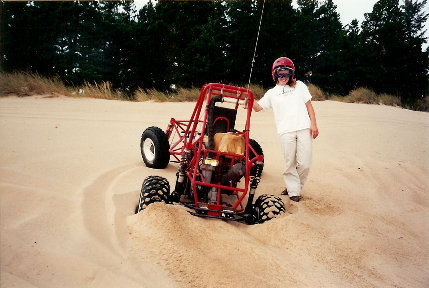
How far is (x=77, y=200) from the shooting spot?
3.27 metres

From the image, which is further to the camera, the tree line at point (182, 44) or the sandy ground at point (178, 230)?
the tree line at point (182, 44)

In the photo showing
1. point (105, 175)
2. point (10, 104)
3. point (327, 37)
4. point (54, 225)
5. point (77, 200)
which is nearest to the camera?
point (54, 225)

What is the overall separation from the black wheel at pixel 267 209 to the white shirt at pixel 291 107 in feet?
3.45

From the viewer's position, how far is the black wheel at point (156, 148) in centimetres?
483

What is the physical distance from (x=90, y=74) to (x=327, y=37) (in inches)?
932

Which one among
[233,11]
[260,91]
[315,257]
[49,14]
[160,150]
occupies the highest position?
[233,11]

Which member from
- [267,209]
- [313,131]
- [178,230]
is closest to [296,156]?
[313,131]

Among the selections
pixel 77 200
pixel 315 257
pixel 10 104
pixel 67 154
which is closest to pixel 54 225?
pixel 77 200

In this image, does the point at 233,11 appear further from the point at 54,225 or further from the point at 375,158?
Result: the point at 54,225

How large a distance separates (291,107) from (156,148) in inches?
76.3

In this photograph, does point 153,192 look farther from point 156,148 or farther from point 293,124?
point 293,124

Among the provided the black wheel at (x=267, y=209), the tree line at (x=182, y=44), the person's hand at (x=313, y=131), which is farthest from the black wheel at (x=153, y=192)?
the tree line at (x=182, y=44)

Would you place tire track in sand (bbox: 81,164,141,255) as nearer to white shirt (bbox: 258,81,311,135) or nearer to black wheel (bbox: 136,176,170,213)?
black wheel (bbox: 136,176,170,213)

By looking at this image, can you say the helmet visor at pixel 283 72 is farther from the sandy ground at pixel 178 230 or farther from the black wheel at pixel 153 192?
the black wheel at pixel 153 192
